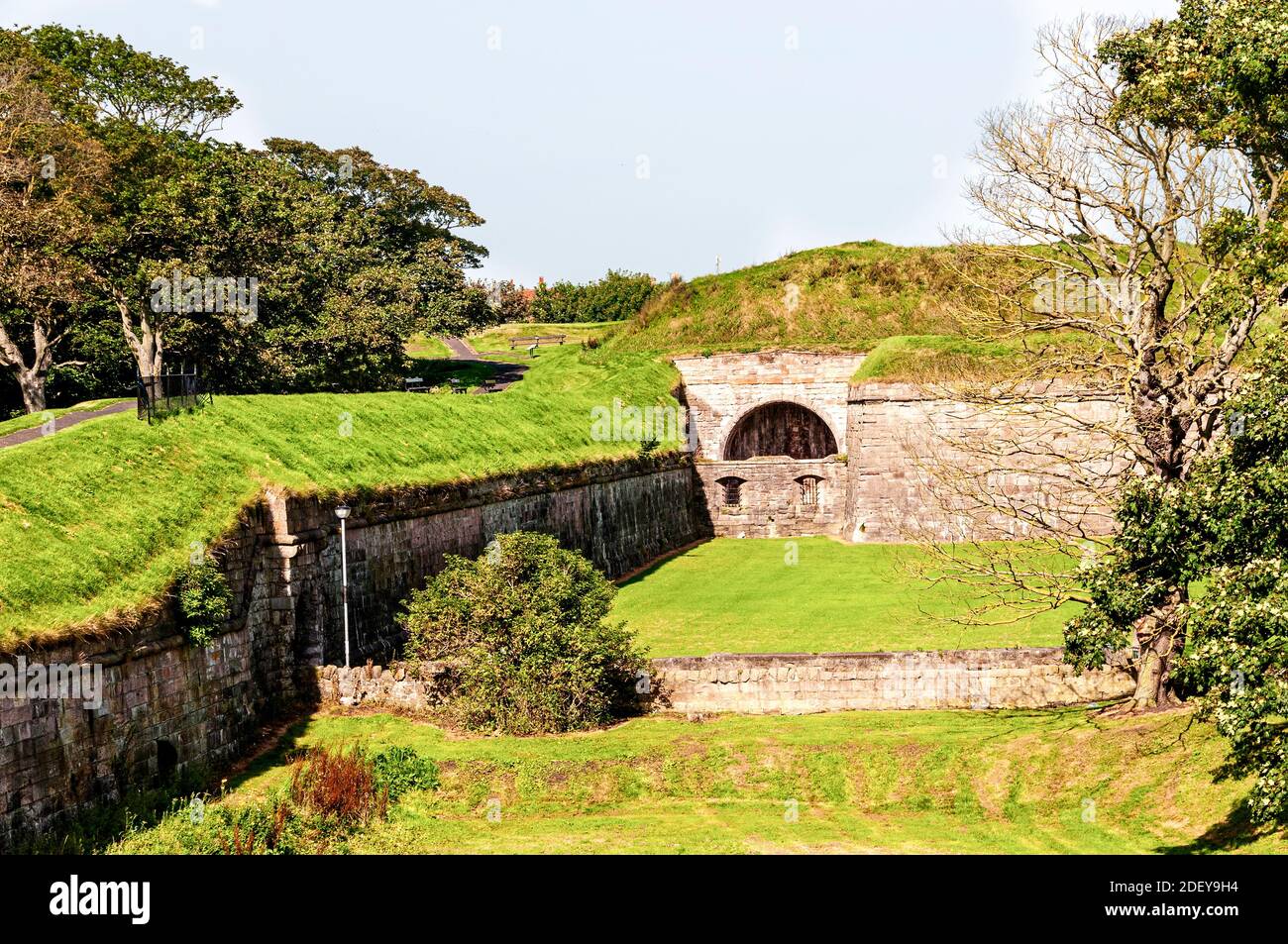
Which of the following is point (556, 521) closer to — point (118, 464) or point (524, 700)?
point (524, 700)

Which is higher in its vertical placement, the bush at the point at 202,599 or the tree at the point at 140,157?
the tree at the point at 140,157

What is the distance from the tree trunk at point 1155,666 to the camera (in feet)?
70.1

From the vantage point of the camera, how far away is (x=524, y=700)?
2380 cm

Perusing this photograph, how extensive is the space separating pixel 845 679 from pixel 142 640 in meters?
13.4

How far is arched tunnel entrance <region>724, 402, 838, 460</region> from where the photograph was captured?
192ft

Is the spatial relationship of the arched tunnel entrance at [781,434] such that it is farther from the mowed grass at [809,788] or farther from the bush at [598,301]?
the bush at [598,301]

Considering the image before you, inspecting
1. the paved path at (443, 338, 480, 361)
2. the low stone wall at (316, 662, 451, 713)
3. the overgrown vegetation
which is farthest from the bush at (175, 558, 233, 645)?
the paved path at (443, 338, 480, 361)

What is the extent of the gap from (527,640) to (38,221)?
22.6 m

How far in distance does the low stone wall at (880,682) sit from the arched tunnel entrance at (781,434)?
33.4 meters

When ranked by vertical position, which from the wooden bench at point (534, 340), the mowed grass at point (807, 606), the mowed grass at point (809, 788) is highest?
the wooden bench at point (534, 340)

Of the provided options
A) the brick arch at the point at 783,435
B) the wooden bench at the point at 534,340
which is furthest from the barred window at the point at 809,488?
the wooden bench at the point at 534,340

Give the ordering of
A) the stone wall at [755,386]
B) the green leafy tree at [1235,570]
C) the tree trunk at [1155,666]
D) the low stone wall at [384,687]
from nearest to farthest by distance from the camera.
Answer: the green leafy tree at [1235,570], the tree trunk at [1155,666], the low stone wall at [384,687], the stone wall at [755,386]
